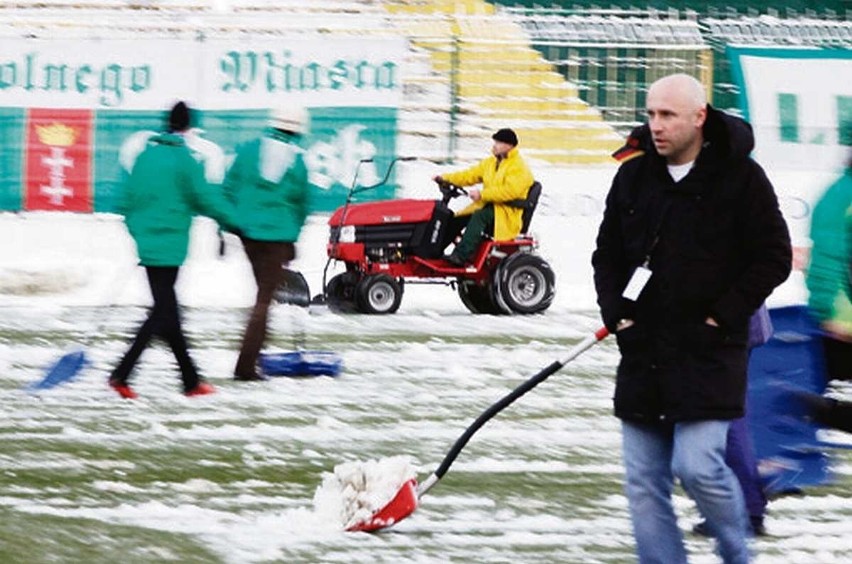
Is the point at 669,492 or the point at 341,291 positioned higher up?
the point at 669,492

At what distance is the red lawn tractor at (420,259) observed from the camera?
2017 cm

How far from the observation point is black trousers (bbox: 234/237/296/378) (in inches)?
561

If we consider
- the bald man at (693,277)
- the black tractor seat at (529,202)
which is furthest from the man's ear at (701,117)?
the black tractor seat at (529,202)

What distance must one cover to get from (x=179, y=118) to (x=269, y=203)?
4.18 ft

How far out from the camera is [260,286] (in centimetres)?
1443

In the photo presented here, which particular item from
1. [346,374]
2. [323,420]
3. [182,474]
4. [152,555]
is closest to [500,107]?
[346,374]

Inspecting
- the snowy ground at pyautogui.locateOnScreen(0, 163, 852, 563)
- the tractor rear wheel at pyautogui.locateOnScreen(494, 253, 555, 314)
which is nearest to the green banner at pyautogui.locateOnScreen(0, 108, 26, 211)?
the snowy ground at pyautogui.locateOnScreen(0, 163, 852, 563)

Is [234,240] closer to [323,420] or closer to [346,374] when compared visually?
[346,374]

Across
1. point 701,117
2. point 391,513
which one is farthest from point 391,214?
point 701,117

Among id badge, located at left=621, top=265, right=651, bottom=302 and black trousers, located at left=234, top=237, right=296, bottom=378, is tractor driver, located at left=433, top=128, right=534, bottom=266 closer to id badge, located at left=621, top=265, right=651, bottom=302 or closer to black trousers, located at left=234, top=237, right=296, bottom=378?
black trousers, located at left=234, top=237, right=296, bottom=378

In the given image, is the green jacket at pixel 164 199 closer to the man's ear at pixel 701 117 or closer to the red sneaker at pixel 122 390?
the red sneaker at pixel 122 390

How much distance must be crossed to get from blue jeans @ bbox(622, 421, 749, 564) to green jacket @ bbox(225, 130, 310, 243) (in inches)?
298

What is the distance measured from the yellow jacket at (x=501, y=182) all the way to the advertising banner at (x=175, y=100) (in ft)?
12.0

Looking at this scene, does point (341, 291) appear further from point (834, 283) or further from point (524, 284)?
point (834, 283)
